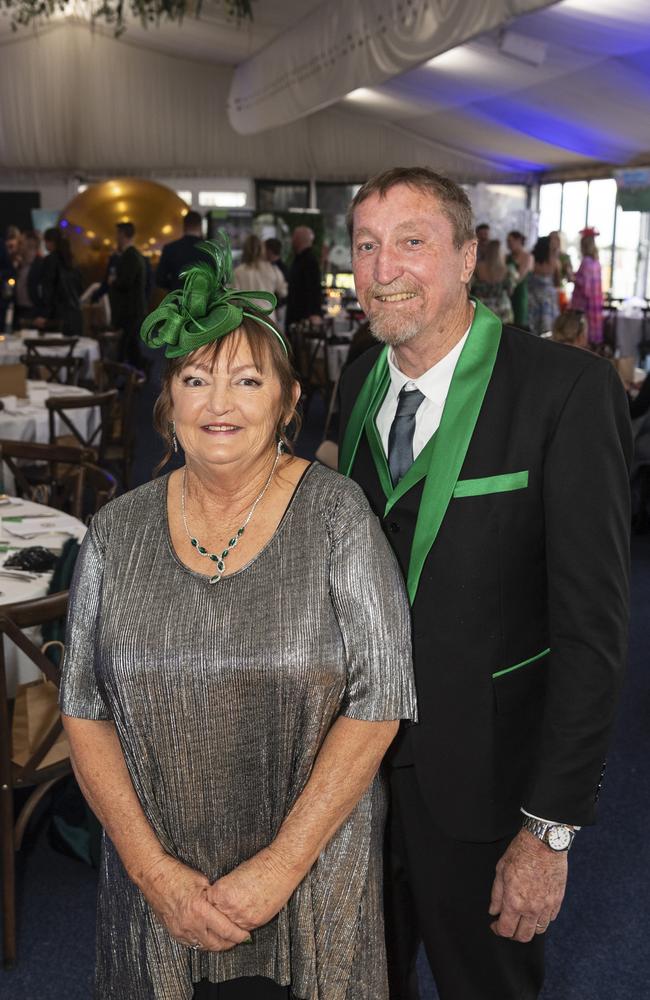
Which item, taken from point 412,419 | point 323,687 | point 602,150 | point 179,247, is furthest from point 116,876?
point 602,150

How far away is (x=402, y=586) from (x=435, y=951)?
24.3 inches

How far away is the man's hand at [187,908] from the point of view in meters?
1.40

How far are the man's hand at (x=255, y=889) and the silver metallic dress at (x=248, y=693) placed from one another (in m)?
0.06

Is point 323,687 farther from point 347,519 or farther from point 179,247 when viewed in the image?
point 179,247

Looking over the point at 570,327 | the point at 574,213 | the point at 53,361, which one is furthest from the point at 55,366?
the point at 574,213

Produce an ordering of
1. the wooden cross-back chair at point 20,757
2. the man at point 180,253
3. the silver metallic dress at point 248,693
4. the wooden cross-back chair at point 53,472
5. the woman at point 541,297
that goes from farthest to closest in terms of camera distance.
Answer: the man at point 180,253 → the woman at point 541,297 → the wooden cross-back chair at point 53,472 → the wooden cross-back chair at point 20,757 → the silver metallic dress at point 248,693

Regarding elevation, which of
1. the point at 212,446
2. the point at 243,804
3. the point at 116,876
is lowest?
the point at 116,876

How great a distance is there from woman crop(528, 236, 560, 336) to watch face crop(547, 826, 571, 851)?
6.46 metres

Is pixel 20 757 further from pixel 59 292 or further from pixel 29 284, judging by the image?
pixel 29 284

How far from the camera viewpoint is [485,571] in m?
1.45

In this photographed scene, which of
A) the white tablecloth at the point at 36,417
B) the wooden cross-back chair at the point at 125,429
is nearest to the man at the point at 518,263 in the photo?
the wooden cross-back chair at the point at 125,429

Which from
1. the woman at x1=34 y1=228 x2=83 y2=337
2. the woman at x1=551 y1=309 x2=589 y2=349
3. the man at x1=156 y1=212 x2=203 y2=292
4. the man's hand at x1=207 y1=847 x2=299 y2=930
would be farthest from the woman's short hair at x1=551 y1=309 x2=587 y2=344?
the woman at x1=34 y1=228 x2=83 y2=337

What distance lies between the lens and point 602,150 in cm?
1434

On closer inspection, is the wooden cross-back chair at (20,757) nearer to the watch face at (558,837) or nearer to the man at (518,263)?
the watch face at (558,837)
